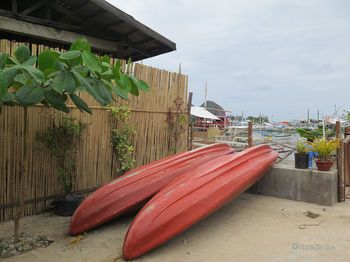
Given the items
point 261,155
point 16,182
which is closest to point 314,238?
point 261,155

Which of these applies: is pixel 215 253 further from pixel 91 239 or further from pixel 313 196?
pixel 313 196

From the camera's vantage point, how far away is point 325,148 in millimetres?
5379

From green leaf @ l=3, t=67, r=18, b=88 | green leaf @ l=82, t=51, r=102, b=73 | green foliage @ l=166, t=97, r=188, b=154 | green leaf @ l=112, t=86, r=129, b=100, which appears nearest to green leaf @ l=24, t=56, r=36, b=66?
green leaf @ l=3, t=67, r=18, b=88

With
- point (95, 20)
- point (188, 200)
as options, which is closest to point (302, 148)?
point (188, 200)

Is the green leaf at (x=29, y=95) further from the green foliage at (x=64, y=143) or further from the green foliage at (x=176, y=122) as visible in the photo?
the green foliage at (x=176, y=122)

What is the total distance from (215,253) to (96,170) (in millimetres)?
2825

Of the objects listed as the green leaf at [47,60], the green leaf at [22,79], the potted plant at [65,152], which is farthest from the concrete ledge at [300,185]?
the green leaf at [22,79]

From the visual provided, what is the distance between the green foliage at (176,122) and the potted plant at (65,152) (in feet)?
7.29

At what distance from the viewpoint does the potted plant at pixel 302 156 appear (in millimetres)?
5617

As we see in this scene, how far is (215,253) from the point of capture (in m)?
3.56

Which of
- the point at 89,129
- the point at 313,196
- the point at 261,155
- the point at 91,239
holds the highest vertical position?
the point at 89,129

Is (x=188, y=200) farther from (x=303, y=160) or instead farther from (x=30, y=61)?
(x=303, y=160)

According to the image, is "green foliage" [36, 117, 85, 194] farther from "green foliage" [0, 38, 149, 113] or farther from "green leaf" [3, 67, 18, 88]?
"green leaf" [3, 67, 18, 88]

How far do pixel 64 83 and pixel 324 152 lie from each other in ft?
14.3
